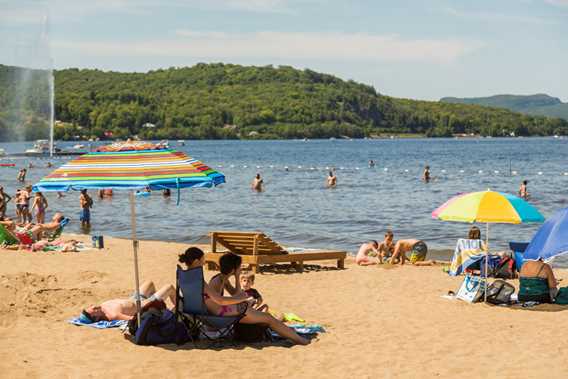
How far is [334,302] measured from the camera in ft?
38.8

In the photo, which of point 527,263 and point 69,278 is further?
point 69,278

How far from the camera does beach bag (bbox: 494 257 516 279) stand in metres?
14.2

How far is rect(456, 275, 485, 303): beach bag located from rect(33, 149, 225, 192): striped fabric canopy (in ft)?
15.8

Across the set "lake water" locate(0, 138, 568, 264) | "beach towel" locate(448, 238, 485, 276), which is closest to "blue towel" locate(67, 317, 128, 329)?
"beach towel" locate(448, 238, 485, 276)

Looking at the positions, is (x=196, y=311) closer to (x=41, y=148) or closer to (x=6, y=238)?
(x=6, y=238)

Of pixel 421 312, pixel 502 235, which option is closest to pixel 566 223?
pixel 421 312

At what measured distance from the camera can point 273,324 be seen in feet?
29.9

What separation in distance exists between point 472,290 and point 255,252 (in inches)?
170

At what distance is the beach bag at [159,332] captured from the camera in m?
8.91

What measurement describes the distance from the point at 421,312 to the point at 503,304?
132 centimetres

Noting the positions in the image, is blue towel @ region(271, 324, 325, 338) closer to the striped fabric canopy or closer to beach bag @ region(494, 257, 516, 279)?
the striped fabric canopy

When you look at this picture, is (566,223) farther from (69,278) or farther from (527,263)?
(69,278)

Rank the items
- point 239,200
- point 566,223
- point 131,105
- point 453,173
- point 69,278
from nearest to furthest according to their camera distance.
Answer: point 566,223 → point 69,278 → point 239,200 → point 453,173 → point 131,105

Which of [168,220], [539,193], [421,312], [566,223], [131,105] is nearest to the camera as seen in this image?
[566,223]
